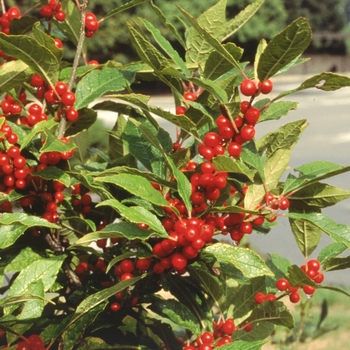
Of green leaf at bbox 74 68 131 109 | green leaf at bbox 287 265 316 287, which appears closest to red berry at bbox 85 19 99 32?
green leaf at bbox 74 68 131 109

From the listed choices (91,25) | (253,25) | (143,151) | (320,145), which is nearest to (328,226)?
(143,151)

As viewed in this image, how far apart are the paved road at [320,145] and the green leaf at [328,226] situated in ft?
3.91

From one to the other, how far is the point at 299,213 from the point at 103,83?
50cm

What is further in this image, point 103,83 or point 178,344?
point 178,344

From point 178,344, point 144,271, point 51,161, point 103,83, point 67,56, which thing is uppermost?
point 103,83

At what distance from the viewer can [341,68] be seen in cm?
3434

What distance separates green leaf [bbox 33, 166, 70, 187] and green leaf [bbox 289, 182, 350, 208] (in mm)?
449

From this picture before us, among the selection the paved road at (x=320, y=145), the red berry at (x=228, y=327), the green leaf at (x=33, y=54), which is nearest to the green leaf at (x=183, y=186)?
the green leaf at (x=33, y=54)

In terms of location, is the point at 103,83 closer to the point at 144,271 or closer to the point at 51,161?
the point at 51,161

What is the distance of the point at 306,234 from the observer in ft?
4.53

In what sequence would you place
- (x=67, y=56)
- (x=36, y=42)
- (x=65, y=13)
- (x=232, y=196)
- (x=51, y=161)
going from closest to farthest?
1. (x=36, y=42)
2. (x=51, y=161)
3. (x=232, y=196)
4. (x=65, y=13)
5. (x=67, y=56)

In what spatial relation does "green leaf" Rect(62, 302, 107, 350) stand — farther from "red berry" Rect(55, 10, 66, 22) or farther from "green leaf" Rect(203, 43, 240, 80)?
"red berry" Rect(55, 10, 66, 22)

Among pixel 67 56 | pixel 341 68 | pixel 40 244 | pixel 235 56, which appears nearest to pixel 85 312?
pixel 40 244

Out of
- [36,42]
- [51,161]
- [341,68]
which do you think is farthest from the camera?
[341,68]
